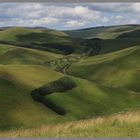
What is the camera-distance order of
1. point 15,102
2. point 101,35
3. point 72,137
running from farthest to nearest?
point 101,35, point 15,102, point 72,137

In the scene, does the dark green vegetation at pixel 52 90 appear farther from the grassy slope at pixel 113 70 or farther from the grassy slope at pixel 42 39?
the grassy slope at pixel 42 39

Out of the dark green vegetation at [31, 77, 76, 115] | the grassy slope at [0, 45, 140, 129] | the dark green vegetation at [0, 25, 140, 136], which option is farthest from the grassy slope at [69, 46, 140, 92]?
the dark green vegetation at [31, 77, 76, 115]

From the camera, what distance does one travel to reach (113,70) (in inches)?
1467

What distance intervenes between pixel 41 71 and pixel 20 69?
1.23 metres

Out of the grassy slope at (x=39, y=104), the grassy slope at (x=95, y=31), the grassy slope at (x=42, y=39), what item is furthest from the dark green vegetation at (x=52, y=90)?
the grassy slope at (x=95, y=31)

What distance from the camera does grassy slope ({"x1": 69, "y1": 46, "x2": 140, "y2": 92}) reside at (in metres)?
32.2

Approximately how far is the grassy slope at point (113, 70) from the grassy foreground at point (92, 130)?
532 inches

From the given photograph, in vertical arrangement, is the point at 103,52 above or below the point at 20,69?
below

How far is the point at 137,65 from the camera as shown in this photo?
124 ft

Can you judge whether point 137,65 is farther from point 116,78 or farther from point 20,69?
point 20,69

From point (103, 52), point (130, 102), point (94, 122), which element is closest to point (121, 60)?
point (103, 52)

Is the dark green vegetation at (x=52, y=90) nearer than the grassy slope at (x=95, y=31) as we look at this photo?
Yes

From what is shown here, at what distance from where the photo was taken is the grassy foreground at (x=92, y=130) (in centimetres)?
1398

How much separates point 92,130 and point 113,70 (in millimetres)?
23126
